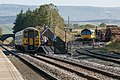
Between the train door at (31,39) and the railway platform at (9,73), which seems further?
the train door at (31,39)

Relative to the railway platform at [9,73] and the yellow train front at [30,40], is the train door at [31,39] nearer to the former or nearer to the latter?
the yellow train front at [30,40]

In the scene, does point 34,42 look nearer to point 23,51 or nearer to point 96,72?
point 23,51

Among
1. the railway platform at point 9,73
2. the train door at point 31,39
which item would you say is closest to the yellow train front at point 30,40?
the train door at point 31,39

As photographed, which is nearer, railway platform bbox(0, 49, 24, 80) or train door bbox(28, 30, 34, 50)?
railway platform bbox(0, 49, 24, 80)

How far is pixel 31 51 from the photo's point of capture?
→ 50.4 m

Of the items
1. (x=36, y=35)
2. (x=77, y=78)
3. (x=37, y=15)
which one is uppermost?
(x=37, y=15)

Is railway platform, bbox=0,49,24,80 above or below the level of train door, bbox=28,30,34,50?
below

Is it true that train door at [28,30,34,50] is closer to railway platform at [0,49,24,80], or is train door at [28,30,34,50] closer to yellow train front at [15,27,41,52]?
yellow train front at [15,27,41,52]

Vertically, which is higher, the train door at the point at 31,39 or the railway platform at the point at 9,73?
the train door at the point at 31,39

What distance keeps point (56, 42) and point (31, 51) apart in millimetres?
3169

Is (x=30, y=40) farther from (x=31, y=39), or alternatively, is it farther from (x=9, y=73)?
(x=9, y=73)

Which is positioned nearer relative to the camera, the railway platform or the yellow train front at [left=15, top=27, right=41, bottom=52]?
the railway platform

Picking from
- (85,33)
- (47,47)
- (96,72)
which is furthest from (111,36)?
(96,72)

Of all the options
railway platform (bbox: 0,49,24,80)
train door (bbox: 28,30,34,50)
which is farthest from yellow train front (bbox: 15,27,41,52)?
railway platform (bbox: 0,49,24,80)
